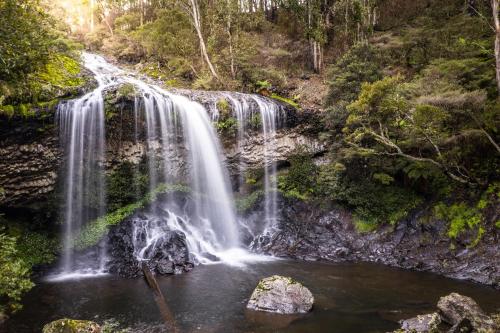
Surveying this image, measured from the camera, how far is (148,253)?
14.2 meters

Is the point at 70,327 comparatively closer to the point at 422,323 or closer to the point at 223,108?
the point at 422,323

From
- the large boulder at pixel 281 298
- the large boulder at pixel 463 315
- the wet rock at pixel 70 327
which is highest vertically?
the wet rock at pixel 70 327

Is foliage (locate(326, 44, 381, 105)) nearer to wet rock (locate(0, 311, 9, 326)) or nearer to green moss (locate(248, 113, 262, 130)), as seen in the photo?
green moss (locate(248, 113, 262, 130))

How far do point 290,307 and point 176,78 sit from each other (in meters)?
18.5

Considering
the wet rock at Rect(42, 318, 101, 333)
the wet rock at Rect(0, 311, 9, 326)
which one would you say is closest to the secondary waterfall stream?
the wet rock at Rect(0, 311, 9, 326)

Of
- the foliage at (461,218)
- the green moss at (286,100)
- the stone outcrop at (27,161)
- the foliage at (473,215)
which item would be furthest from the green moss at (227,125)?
the foliage at (473,215)

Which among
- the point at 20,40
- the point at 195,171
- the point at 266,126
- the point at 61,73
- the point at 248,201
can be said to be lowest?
the point at 248,201

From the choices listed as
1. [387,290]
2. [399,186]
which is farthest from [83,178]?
[399,186]

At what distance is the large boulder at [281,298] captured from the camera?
938 centimetres

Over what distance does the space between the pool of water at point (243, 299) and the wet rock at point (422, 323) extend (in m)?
0.42

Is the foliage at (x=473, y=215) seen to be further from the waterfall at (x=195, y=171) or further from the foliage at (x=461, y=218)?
the waterfall at (x=195, y=171)

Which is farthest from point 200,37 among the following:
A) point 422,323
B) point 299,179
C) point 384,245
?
point 422,323

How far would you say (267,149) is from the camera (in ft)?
61.8

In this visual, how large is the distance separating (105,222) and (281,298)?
373 inches
